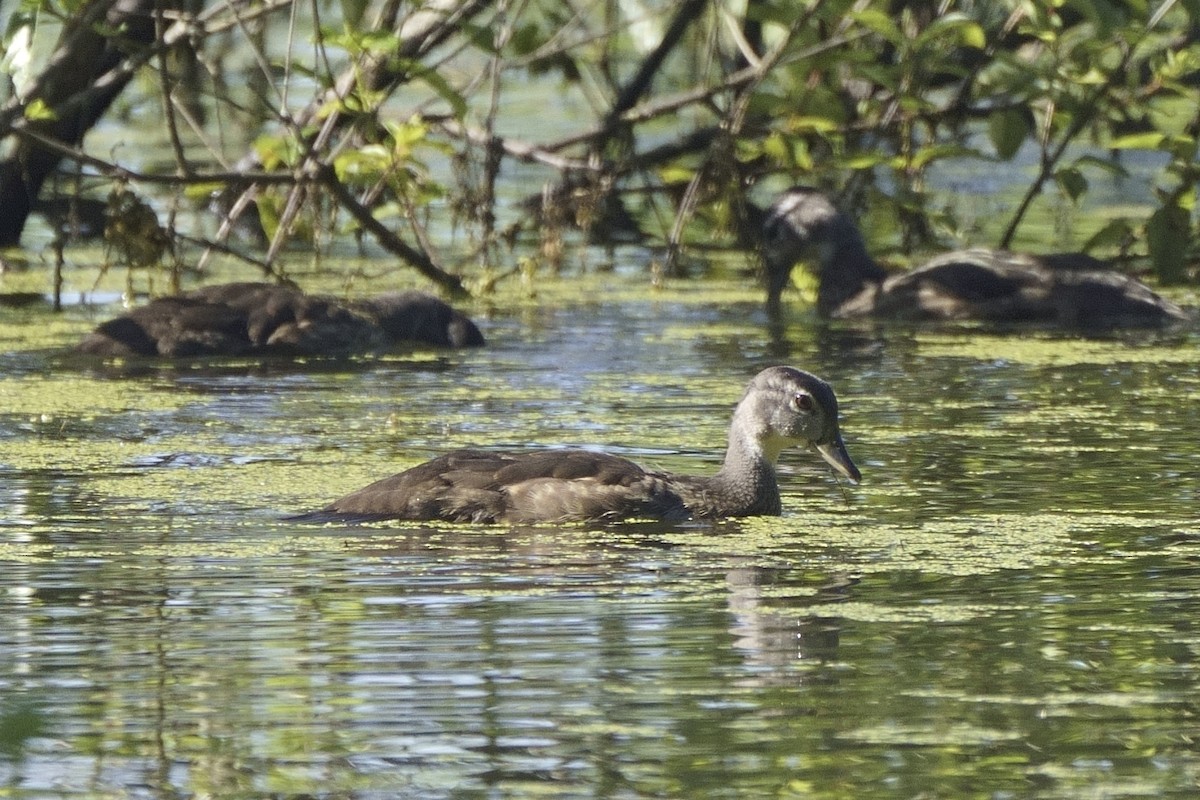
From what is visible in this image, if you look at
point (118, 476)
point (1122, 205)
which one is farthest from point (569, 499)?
point (1122, 205)

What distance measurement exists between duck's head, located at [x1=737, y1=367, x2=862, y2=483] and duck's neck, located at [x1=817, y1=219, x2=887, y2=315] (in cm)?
637

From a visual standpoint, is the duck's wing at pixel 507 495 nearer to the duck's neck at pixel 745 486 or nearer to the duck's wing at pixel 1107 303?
the duck's neck at pixel 745 486

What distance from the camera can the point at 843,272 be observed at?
14992 mm

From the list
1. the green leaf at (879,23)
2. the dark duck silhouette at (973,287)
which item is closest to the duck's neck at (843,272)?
the dark duck silhouette at (973,287)

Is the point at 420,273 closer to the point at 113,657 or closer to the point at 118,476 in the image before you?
the point at 118,476

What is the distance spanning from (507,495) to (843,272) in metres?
7.26

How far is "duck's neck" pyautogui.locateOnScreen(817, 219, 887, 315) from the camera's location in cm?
1486

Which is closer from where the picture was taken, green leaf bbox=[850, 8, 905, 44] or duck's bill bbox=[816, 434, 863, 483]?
duck's bill bbox=[816, 434, 863, 483]

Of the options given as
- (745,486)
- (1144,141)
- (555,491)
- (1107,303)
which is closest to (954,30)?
(1144,141)

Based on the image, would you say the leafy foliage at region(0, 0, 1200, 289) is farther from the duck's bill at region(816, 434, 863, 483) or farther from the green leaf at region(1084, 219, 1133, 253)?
the duck's bill at region(816, 434, 863, 483)

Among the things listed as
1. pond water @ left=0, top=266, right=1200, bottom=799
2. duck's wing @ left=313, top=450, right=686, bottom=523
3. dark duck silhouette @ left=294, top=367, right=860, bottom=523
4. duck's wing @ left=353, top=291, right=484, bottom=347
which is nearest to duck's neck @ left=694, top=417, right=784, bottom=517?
dark duck silhouette @ left=294, top=367, right=860, bottom=523

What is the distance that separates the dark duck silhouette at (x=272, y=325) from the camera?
1234cm

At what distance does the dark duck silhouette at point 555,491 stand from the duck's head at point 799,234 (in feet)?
21.0

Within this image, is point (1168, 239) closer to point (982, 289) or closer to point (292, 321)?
point (982, 289)
